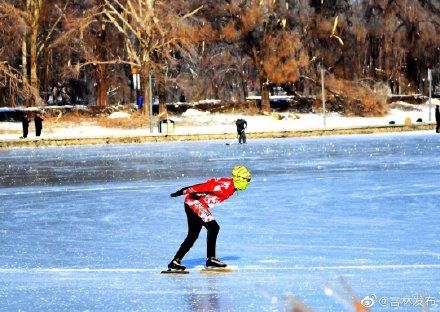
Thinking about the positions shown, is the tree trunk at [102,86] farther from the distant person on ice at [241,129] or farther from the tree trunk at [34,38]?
the distant person on ice at [241,129]

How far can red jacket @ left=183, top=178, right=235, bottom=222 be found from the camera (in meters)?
10.8

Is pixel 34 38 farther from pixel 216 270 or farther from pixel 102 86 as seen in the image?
pixel 216 270

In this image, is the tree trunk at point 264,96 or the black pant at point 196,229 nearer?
the black pant at point 196,229

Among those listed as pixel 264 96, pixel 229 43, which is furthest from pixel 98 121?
pixel 264 96

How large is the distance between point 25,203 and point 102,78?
4330 centimetres

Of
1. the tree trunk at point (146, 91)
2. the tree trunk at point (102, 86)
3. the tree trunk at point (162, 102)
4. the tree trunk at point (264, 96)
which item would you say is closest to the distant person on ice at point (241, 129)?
the tree trunk at point (146, 91)

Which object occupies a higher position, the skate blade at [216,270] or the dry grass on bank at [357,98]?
the dry grass on bank at [357,98]

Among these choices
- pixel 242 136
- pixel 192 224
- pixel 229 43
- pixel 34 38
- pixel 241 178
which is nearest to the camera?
pixel 241 178

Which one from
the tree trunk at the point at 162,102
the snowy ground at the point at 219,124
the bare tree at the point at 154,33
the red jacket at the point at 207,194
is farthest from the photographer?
the tree trunk at the point at 162,102

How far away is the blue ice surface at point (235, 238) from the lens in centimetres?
1002

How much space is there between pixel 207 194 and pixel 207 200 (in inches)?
2.3

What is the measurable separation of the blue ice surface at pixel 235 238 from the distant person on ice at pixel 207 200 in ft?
1.06

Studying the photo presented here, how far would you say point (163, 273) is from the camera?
11.4 m

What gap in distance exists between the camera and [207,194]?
10.9m
